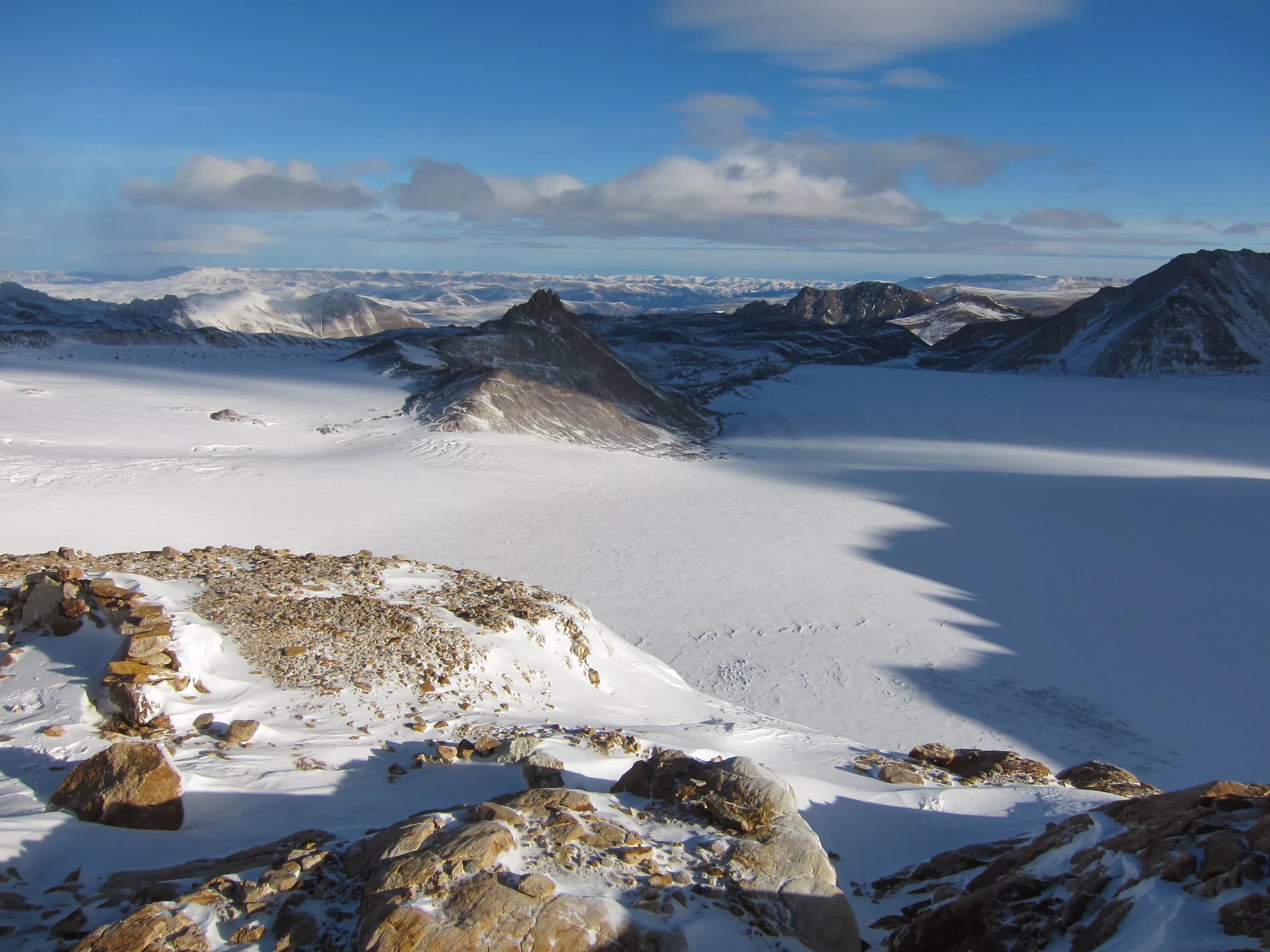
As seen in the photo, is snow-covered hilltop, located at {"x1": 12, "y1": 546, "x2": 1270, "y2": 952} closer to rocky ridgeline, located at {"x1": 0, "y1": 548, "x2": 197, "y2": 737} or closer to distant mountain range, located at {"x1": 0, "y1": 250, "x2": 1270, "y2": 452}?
rocky ridgeline, located at {"x1": 0, "y1": 548, "x2": 197, "y2": 737}

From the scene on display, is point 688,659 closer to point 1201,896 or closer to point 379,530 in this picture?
point 379,530

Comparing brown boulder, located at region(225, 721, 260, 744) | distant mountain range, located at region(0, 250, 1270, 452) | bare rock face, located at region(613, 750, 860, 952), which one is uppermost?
distant mountain range, located at region(0, 250, 1270, 452)

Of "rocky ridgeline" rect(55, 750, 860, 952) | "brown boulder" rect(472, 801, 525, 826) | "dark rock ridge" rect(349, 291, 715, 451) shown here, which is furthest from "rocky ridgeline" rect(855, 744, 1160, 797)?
"dark rock ridge" rect(349, 291, 715, 451)

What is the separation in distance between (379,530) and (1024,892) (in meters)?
15.7

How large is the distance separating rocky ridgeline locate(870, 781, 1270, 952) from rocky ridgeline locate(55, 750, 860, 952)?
589 mm

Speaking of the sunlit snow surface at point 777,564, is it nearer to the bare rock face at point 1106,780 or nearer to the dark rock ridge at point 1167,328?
the bare rock face at point 1106,780

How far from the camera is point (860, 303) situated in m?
108

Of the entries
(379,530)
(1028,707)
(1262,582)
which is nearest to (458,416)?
(379,530)

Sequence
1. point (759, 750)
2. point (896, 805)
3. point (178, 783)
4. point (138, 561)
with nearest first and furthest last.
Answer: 1. point (178, 783)
2. point (896, 805)
3. point (759, 750)
4. point (138, 561)

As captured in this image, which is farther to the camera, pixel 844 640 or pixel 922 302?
pixel 922 302

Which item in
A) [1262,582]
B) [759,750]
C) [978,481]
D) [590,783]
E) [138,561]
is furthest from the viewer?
[978,481]

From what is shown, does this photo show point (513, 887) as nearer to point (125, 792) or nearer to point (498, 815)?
point (498, 815)

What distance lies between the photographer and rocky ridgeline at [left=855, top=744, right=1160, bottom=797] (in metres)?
7.14

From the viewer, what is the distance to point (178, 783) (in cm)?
473
